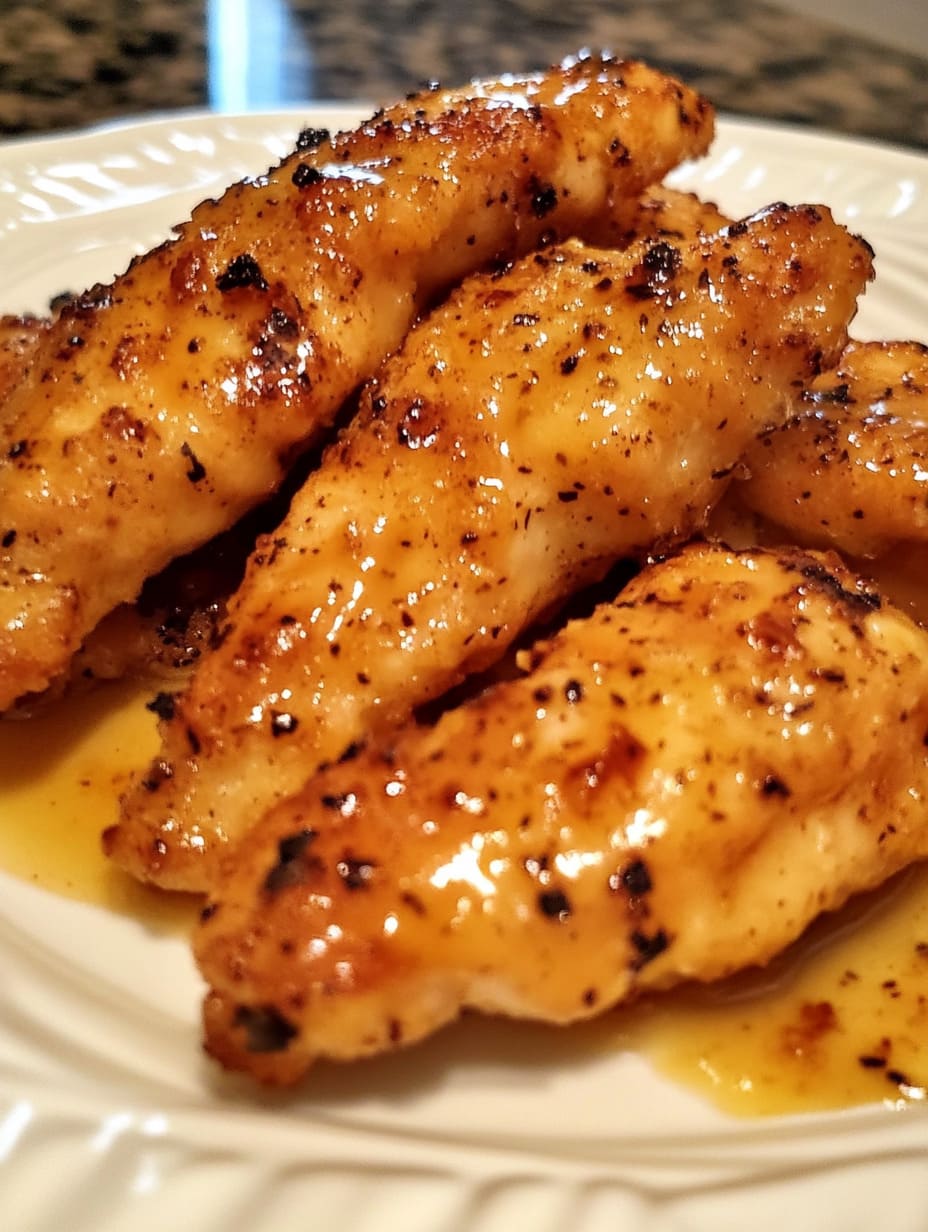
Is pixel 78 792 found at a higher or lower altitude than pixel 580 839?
lower

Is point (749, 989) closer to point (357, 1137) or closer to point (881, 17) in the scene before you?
point (357, 1137)

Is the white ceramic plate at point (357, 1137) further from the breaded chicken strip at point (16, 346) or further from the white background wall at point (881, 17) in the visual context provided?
the white background wall at point (881, 17)

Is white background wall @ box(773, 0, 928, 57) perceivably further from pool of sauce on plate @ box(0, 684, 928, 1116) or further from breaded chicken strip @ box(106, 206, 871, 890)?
pool of sauce on plate @ box(0, 684, 928, 1116)

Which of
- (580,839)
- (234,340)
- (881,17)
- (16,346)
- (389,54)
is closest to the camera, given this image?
(580,839)

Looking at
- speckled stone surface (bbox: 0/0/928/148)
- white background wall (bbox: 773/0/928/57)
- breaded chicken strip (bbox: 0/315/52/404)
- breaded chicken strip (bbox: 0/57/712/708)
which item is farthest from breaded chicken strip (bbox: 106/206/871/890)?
white background wall (bbox: 773/0/928/57)

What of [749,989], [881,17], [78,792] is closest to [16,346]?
[78,792]

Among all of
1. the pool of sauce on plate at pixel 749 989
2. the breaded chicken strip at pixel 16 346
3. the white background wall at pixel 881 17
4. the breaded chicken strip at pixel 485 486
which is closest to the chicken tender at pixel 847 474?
the breaded chicken strip at pixel 485 486

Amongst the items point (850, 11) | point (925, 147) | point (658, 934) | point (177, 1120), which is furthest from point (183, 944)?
point (850, 11)
